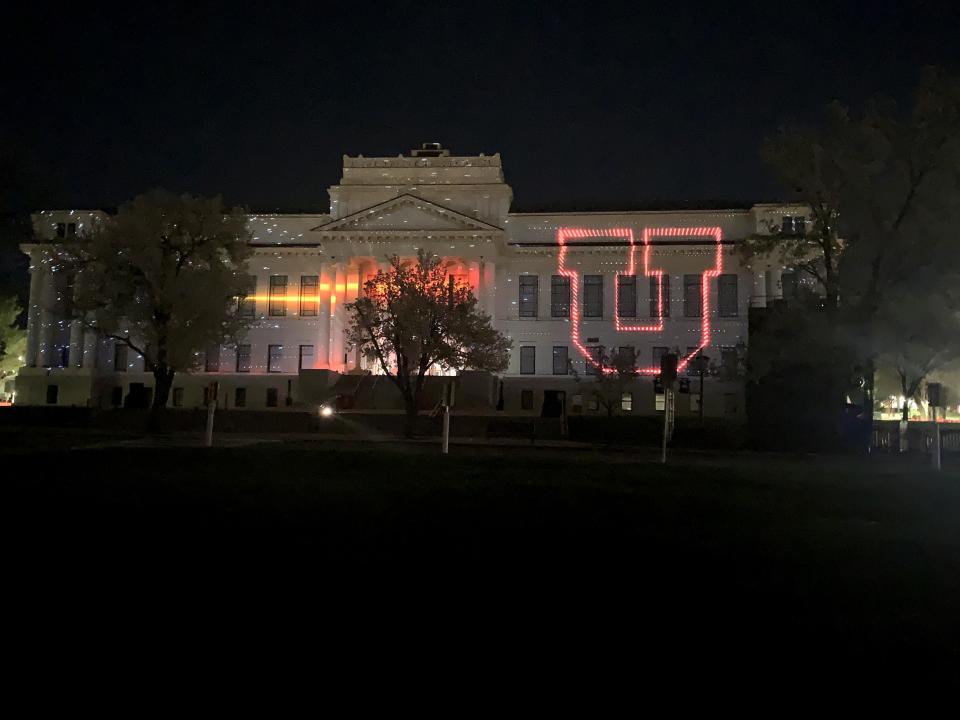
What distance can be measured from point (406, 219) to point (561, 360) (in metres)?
15.7

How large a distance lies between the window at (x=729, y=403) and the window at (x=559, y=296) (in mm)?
13243

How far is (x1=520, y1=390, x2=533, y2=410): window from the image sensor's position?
58750 mm

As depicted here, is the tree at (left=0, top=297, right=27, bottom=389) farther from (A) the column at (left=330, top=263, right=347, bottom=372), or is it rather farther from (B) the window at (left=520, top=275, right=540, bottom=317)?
(B) the window at (left=520, top=275, right=540, bottom=317)

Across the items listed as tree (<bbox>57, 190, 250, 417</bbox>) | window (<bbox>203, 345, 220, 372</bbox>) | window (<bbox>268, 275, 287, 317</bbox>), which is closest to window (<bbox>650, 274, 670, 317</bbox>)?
window (<bbox>268, 275, 287, 317</bbox>)

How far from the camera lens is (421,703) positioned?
14.0 ft

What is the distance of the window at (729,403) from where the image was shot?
192ft

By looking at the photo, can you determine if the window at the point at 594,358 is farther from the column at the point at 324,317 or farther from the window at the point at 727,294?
the column at the point at 324,317

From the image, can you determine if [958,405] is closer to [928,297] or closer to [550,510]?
[928,297]

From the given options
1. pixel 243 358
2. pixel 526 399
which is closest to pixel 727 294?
pixel 526 399

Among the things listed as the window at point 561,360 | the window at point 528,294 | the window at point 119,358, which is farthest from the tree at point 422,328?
the window at point 119,358

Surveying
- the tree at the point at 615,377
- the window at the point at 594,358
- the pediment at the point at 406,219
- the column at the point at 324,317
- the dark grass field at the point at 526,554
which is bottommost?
the dark grass field at the point at 526,554

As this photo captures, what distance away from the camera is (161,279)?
39219mm

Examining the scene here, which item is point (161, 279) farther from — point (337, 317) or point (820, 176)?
point (820, 176)

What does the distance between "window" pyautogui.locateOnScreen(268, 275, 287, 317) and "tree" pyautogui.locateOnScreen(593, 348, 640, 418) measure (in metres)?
26.0
